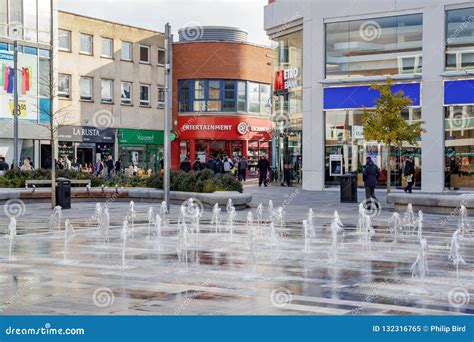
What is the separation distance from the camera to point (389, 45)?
36656mm

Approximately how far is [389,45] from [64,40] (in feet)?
80.5

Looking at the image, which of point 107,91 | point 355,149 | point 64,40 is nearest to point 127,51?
point 107,91

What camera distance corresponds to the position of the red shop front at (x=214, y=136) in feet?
202

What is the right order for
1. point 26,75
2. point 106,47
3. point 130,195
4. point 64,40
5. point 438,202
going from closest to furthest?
point 438,202
point 130,195
point 26,75
point 64,40
point 106,47

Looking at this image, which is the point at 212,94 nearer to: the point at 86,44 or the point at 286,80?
the point at 86,44

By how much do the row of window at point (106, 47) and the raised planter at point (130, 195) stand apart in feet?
82.7

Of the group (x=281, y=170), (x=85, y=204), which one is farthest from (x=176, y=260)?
(x=281, y=170)

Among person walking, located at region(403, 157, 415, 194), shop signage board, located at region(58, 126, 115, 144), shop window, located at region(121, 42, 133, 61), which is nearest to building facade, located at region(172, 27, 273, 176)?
shop window, located at region(121, 42, 133, 61)

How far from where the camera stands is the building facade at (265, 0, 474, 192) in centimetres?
3494

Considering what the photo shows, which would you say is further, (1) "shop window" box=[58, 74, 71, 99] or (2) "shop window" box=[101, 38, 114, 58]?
(2) "shop window" box=[101, 38, 114, 58]

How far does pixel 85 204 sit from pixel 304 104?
14.8 metres

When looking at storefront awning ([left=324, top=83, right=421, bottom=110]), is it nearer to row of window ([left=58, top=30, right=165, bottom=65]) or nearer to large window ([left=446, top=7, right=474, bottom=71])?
large window ([left=446, top=7, right=474, bottom=71])

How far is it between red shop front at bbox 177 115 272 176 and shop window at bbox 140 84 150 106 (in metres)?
3.13

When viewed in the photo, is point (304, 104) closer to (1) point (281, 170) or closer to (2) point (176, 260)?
(1) point (281, 170)
